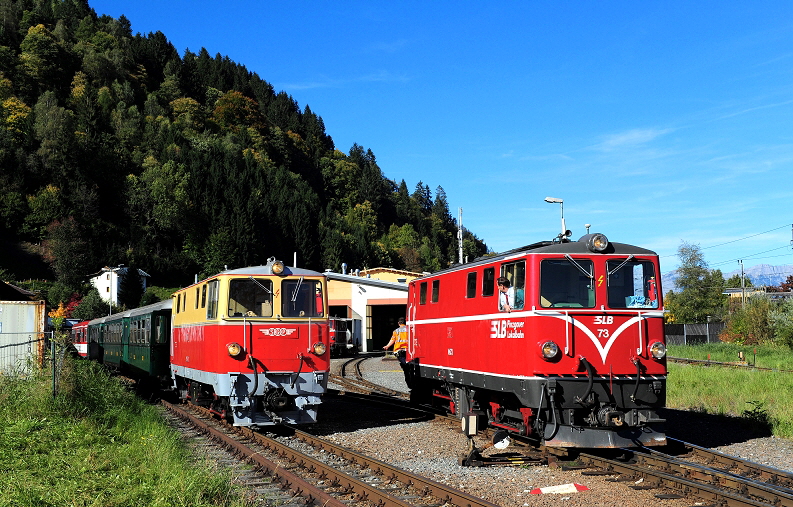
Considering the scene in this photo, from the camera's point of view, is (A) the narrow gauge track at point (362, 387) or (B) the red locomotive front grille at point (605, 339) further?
(A) the narrow gauge track at point (362, 387)

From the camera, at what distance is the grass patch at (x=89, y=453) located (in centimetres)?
761

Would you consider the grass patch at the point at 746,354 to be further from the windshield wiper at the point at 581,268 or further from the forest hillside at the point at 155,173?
the forest hillside at the point at 155,173

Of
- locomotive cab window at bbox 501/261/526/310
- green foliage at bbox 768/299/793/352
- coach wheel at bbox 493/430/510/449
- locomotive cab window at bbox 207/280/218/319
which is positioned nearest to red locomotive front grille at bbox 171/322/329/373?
locomotive cab window at bbox 207/280/218/319

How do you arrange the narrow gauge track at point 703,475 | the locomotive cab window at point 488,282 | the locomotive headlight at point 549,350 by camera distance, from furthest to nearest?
the locomotive cab window at point 488,282 < the locomotive headlight at point 549,350 < the narrow gauge track at point 703,475

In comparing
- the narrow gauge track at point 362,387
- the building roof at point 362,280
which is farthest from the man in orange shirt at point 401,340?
the building roof at point 362,280

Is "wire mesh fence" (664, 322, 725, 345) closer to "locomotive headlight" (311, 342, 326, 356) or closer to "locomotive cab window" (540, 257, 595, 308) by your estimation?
"locomotive headlight" (311, 342, 326, 356)

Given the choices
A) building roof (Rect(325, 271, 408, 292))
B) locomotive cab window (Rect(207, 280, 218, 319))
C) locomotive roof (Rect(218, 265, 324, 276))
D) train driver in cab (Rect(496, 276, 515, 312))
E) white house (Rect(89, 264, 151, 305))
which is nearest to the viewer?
train driver in cab (Rect(496, 276, 515, 312))

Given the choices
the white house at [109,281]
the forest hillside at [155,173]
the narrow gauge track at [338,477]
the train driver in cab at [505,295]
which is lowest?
the narrow gauge track at [338,477]

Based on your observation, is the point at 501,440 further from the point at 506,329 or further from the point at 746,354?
the point at 746,354

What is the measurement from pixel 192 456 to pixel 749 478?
7.71m

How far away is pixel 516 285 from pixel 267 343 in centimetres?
486

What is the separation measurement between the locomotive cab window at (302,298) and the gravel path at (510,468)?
2350 millimetres

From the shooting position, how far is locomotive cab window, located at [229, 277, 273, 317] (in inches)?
523

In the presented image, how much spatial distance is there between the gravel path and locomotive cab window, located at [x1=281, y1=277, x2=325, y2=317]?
2.35 m
